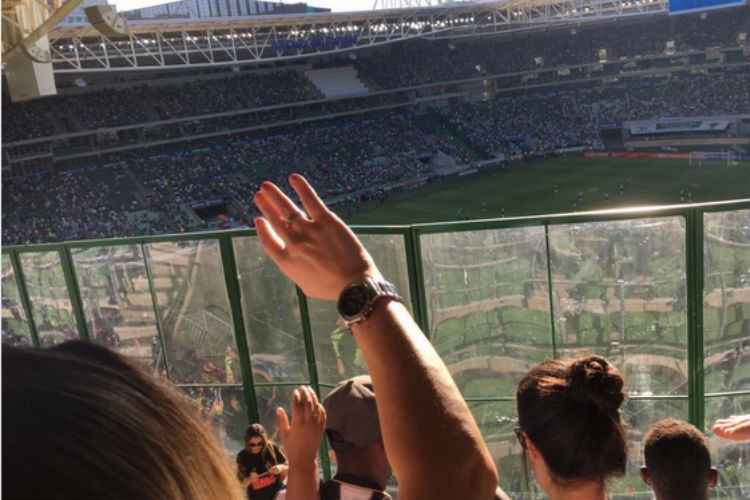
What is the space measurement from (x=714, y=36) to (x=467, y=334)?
53157 millimetres

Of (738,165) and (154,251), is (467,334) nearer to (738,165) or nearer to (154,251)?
(154,251)

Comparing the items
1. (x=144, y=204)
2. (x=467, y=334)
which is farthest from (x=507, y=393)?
(x=144, y=204)

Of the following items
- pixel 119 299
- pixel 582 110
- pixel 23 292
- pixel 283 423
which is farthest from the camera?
pixel 582 110

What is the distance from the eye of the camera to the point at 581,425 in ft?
5.58

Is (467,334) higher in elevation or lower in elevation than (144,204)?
higher

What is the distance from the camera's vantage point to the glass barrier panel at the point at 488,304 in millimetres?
3821

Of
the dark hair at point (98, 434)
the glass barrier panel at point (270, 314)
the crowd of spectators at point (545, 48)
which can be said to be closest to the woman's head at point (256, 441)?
the glass barrier panel at point (270, 314)

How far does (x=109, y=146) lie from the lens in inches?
1436

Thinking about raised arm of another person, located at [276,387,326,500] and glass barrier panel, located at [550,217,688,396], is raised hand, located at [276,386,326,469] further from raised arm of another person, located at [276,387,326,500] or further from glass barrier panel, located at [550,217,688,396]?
glass barrier panel, located at [550,217,688,396]

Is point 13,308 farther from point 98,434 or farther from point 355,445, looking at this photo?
point 98,434

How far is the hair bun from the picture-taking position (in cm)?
170

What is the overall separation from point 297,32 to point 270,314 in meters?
35.5

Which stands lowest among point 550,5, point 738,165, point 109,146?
point 738,165

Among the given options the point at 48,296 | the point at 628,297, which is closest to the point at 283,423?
the point at 628,297
